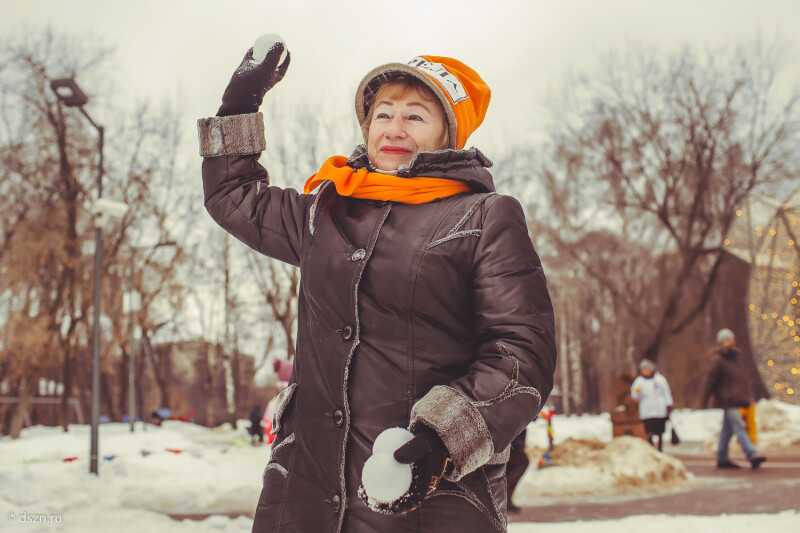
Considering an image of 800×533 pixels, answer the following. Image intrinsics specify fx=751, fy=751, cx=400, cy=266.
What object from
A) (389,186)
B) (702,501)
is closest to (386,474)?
(389,186)

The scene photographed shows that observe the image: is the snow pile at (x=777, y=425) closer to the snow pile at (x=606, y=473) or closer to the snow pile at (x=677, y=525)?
the snow pile at (x=606, y=473)

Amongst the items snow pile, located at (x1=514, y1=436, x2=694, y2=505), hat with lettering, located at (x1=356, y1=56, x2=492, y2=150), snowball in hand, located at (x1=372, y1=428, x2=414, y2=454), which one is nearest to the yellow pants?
snow pile, located at (x1=514, y1=436, x2=694, y2=505)

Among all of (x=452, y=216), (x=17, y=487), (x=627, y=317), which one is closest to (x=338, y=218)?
(x=452, y=216)

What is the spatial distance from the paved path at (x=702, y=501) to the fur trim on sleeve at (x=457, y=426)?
237 inches

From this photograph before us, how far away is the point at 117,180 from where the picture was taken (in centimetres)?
2380

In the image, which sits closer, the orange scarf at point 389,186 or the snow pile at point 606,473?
the orange scarf at point 389,186

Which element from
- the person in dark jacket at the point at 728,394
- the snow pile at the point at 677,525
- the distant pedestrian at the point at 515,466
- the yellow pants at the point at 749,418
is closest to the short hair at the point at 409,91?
the distant pedestrian at the point at 515,466

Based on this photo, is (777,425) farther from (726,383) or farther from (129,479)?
(129,479)

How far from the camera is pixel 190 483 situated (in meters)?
9.76

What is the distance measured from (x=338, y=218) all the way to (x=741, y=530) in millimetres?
5653

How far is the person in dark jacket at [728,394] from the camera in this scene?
36.8 feet

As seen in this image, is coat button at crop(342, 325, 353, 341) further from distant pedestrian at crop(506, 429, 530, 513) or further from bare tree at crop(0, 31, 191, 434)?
bare tree at crop(0, 31, 191, 434)

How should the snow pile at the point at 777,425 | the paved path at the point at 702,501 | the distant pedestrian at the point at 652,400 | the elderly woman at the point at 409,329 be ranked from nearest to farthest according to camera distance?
the elderly woman at the point at 409,329, the paved path at the point at 702,501, the distant pedestrian at the point at 652,400, the snow pile at the point at 777,425

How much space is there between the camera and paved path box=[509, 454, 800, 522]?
7449 millimetres
